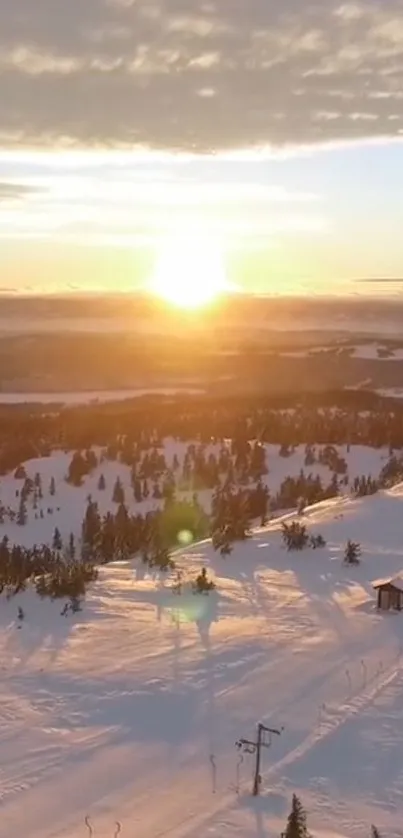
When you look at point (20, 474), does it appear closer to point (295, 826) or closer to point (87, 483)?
point (87, 483)

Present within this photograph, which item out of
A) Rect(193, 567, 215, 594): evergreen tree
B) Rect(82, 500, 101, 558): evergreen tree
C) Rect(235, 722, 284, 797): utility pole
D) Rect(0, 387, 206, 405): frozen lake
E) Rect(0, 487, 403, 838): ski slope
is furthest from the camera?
Rect(0, 387, 206, 405): frozen lake

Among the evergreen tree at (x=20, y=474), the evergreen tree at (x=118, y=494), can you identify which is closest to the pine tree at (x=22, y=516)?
the evergreen tree at (x=118, y=494)

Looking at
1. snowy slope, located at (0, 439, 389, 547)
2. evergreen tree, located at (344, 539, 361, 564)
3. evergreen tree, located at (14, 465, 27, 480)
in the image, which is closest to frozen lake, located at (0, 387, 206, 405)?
snowy slope, located at (0, 439, 389, 547)

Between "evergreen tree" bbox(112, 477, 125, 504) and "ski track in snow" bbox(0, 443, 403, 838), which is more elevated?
"evergreen tree" bbox(112, 477, 125, 504)

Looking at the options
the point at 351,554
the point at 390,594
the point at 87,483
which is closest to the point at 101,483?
the point at 87,483

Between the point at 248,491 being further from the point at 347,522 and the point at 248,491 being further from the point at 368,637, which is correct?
the point at 368,637

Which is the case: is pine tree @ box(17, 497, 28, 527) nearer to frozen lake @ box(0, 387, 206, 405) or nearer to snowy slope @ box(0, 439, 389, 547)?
snowy slope @ box(0, 439, 389, 547)
